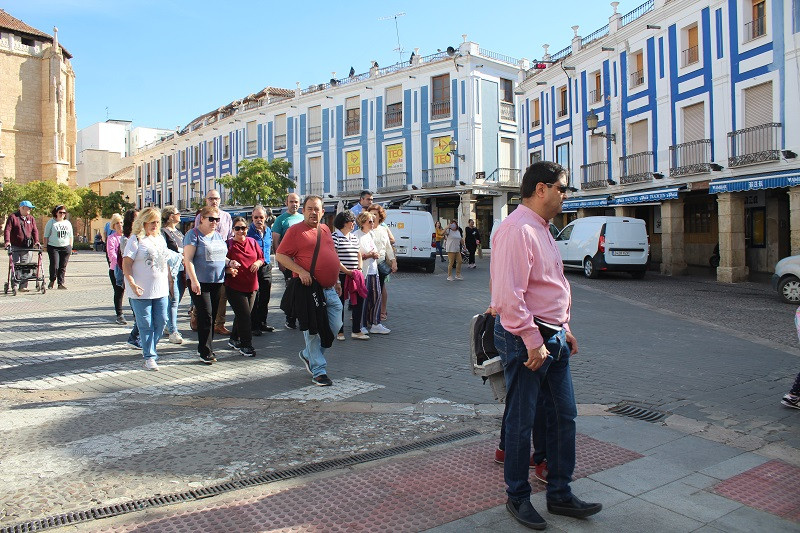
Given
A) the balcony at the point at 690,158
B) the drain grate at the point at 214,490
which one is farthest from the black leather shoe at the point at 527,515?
the balcony at the point at 690,158

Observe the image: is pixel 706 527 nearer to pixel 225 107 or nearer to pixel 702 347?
pixel 702 347

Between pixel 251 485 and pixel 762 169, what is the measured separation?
17989 millimetres

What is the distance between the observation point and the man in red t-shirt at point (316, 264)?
18.4 ft

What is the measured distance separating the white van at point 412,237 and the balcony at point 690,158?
8.30m

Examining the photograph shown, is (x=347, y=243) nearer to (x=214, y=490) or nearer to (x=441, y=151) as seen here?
(x=214, y=490)

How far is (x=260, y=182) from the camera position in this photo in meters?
37.6

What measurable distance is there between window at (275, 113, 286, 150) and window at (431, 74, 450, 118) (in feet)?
39.0

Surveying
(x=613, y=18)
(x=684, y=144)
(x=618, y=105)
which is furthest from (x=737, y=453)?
(x=613, y=18)

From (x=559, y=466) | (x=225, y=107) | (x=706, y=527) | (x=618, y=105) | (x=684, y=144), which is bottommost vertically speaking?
(x=706, y=527)

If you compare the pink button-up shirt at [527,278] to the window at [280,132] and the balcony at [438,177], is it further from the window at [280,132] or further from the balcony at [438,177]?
the window at [280,132]

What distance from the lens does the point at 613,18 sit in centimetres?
2372

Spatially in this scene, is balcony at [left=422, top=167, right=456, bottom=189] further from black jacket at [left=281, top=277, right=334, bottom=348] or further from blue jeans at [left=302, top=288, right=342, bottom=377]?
black jacket at [left=281, top=277, right=334, bottom=348]

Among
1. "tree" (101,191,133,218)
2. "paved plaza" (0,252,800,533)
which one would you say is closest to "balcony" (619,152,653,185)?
"paved plaza" (0,252,800,533)

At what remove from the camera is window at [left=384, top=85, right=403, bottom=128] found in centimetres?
3653
